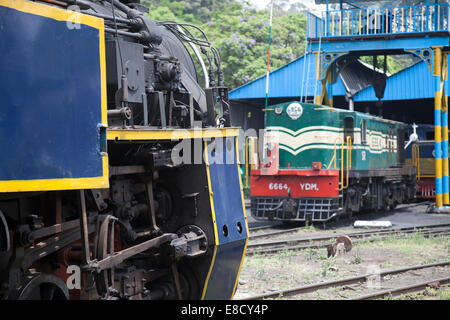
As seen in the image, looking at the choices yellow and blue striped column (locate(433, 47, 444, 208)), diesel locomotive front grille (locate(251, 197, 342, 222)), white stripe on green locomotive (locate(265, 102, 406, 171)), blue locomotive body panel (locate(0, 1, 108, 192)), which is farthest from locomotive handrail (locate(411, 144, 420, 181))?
blue locomotive body panel (locate(0, 1, 108, 192))

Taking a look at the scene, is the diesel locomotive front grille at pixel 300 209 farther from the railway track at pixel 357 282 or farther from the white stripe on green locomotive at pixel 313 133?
the railway track at pixel 357 282

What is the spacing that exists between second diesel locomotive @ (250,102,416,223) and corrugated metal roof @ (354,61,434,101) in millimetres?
6425

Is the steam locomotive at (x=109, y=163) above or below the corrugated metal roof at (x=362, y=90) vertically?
below

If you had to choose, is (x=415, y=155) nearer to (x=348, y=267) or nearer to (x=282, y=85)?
(x=282, y=85)

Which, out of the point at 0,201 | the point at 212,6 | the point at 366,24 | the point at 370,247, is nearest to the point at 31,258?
the point at 0,201

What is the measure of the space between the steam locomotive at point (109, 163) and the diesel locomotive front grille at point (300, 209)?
7.98 meters

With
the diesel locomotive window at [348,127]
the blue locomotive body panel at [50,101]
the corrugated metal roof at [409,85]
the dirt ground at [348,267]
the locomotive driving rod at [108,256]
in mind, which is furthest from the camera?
the corrugated metal roof at [409,85]

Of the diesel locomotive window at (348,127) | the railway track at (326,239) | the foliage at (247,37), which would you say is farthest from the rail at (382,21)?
the foliage at (247,37)

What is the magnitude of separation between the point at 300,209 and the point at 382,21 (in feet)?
22.9

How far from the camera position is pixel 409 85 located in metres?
21.0

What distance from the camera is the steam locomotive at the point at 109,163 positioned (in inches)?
123

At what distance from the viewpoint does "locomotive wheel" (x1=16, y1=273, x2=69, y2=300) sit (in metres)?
3.64

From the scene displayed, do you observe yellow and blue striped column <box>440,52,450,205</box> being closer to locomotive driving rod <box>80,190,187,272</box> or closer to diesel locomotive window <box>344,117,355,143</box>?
diesel locomotive window <box>344,117,355,143</box>

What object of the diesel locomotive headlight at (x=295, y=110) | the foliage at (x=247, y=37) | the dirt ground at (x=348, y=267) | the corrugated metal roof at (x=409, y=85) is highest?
the foliage at (x=247, y=37)
